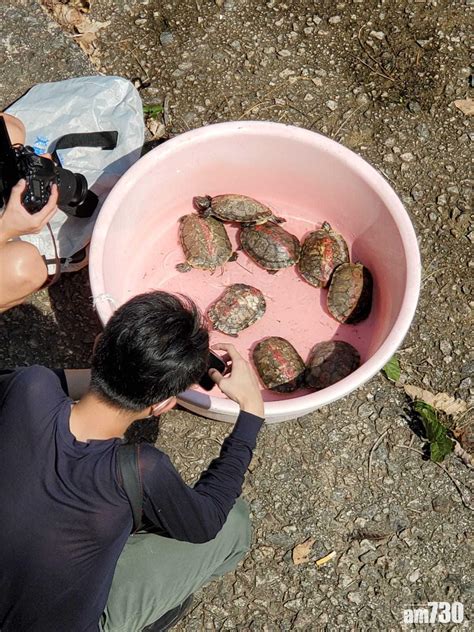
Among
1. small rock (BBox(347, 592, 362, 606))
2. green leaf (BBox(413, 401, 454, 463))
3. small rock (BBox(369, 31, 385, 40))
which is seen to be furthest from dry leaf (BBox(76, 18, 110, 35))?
small rock (BBox(347, 592, 362, 606))

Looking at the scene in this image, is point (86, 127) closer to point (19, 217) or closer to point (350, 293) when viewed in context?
point (19, 217)

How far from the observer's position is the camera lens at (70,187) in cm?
262

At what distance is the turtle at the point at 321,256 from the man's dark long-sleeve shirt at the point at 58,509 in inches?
53.6

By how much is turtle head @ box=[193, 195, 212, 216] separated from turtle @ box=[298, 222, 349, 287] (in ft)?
1.39

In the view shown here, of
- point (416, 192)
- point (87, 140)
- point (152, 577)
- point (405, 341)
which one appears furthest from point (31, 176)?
point (416, 192)

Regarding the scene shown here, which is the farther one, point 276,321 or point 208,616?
point 276,321

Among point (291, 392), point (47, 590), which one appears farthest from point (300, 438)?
point (47, 590)

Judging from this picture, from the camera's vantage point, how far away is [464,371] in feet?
9.58

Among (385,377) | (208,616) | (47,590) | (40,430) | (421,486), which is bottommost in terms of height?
(208,616)

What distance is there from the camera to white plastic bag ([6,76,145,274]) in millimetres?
2928

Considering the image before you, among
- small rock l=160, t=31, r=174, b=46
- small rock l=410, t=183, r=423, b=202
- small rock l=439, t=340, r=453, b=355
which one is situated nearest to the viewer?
small rock l=439, t=340, r=453, b=355

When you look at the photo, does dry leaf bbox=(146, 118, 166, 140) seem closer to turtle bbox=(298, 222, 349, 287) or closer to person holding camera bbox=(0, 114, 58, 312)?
person holding camera bbox=(0, 114, 58, 312)

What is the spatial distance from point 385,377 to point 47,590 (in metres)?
1.61

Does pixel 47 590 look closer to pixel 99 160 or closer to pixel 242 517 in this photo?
pixel 242 517
